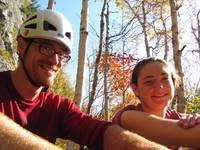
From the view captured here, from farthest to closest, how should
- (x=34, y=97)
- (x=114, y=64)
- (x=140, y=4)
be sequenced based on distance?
1. (x=114, y=64)
2. (x=140, y=4)
3. (x=34, y=97)

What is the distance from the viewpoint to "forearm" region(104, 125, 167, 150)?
1896 mm

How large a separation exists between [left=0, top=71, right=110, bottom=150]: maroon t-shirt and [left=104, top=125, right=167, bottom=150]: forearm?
21cm

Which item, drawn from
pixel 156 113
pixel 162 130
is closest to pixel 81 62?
pixel 156 113

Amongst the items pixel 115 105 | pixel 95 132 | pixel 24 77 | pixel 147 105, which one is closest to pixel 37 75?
pixel 24 77

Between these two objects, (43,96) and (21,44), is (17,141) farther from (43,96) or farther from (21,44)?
(21,44)

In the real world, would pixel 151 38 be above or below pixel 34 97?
above

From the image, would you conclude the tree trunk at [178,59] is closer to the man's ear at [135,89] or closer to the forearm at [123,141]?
the man's ear at [135,89]

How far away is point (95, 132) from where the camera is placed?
2811 millimetres

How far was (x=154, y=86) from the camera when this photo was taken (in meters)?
2.78

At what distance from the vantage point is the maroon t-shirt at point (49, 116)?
2.91 metres

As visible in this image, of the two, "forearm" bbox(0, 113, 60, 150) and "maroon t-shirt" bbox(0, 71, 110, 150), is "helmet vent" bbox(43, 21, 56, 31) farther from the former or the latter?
"forearm" bbox(0, 113, 60, 150)

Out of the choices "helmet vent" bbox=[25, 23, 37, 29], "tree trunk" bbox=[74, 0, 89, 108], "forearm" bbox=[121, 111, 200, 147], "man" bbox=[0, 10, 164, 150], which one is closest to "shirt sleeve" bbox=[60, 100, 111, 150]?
"man" bbox=[0, 10, 164, 150]

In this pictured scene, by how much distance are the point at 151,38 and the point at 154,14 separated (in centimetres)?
159

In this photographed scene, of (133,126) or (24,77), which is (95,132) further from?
(24,77)
